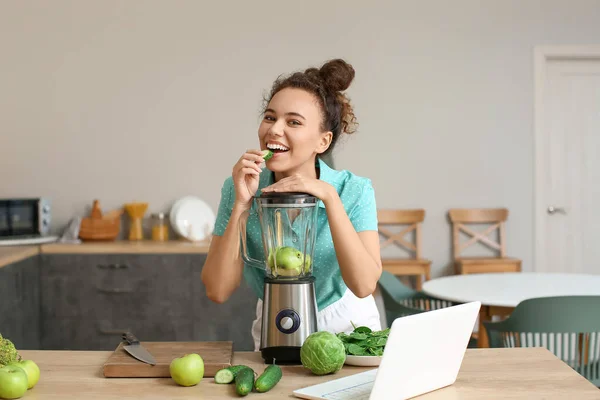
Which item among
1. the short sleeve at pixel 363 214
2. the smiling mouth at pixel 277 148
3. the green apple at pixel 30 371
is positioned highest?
the smiling mouth at pixel 277 148

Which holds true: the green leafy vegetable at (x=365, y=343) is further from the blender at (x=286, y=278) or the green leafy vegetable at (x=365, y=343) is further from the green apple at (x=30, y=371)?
the green apple at (x=30, y=371)

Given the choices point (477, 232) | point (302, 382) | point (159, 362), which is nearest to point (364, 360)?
point (302, 382)

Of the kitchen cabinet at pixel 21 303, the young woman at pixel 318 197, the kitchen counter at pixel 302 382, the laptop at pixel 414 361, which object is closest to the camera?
the laptop at pixel 414 361

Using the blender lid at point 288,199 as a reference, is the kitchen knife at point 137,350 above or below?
below

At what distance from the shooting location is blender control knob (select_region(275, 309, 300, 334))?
157 cm

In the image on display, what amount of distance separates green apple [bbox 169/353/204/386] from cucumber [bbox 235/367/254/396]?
8 centimetres

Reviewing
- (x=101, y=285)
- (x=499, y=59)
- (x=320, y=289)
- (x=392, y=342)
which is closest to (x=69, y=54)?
(x=101, y=285)

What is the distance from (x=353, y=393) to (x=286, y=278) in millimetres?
340

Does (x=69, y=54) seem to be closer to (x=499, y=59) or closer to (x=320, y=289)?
(x=499, y=59)

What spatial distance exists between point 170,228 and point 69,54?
132 cm

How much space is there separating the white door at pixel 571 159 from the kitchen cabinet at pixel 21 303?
11.1 ft

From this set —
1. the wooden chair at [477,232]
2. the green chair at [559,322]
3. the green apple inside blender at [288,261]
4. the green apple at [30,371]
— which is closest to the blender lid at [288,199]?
the green apple inside blender at [288,261]

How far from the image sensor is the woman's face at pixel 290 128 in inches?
68.4

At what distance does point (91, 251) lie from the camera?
439 cm
